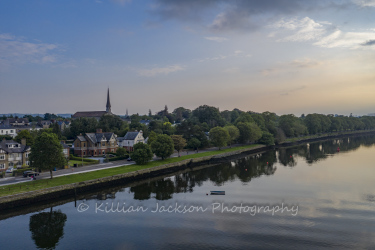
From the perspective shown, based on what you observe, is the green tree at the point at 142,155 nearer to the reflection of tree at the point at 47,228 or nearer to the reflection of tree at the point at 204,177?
the reflection of tree at the point at 204,177

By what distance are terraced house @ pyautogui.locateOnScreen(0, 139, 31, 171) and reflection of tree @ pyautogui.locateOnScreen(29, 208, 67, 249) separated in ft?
89.8

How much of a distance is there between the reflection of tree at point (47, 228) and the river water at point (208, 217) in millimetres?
112

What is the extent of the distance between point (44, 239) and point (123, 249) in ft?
35.8

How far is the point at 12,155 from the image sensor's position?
65.2 m

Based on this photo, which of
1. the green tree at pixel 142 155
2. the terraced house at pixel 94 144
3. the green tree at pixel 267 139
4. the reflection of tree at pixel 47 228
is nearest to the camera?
the reflection of tree at pixel 47 228

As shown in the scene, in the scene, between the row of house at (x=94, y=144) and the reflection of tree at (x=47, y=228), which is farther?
the row of house at (x=94, y=144)

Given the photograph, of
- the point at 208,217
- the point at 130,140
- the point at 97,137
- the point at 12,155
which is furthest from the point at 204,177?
the point at 12,155

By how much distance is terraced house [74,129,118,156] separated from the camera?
89.2 metres

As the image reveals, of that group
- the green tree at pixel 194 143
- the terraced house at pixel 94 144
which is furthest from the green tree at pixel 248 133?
the terraced house at pixel 94 144

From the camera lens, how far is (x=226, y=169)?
261ft

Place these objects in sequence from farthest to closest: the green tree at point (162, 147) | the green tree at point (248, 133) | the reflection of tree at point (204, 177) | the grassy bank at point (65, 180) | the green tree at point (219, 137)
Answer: the green tree at point (248, 133) → the green tree at point (219, 137) → the green tree at point (162, 147) → the reflection of tree at point (204, 177) → the grassy bank at point (65, 180)

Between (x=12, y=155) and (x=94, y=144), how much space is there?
2735 centimetres

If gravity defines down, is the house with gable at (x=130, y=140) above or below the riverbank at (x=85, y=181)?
above

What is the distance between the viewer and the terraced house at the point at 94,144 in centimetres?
8925
